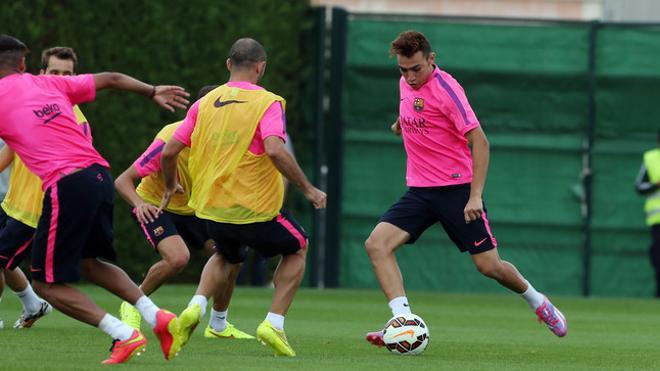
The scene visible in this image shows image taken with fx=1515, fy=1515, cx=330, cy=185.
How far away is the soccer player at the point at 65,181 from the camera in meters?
8.41

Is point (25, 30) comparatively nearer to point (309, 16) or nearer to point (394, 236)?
point (309, 16)

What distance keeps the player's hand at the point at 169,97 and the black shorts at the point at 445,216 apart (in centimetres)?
232

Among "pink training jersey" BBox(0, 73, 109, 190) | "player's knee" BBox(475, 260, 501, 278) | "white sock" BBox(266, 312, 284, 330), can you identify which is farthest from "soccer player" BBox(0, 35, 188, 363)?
"player's knee" BBox(475, 260, 501, 278)

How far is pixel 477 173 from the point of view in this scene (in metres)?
10.1

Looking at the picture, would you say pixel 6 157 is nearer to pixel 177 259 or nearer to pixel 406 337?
pixel 177 259

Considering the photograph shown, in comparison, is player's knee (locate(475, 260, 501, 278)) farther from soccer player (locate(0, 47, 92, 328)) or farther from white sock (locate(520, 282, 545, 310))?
soccer player (locate(0, 47, 92, 328))

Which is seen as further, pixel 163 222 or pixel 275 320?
pixel 163 222

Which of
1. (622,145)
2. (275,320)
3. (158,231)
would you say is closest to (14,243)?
(158,231)

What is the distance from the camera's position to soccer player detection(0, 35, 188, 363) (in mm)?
8414

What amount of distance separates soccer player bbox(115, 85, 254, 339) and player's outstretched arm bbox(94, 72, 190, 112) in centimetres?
131

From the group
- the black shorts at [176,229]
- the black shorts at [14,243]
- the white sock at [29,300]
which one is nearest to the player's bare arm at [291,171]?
the black shorts at [176,229]

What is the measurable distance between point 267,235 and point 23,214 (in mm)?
2283

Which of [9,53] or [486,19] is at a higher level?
[9,53]

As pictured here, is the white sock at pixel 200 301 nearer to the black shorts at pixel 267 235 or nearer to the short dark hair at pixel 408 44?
the black shorts at pixel 267 235
